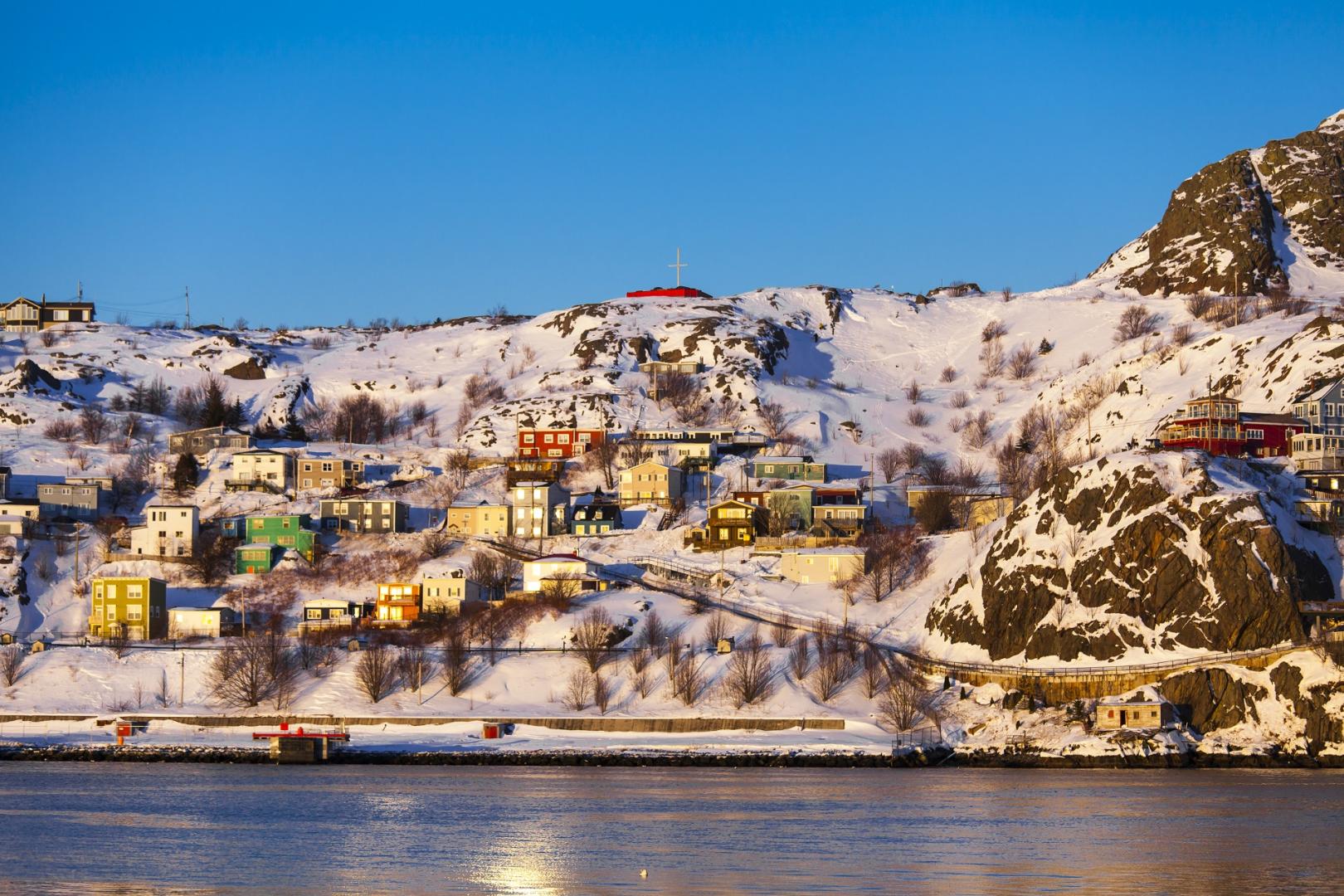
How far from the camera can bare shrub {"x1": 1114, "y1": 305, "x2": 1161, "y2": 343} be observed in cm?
15412

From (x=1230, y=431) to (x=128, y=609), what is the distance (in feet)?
180

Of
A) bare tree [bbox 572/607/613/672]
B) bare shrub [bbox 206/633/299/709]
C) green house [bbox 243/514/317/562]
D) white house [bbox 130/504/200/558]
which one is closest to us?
bare tree [bbox 572/607/613/672]

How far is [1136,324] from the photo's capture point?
15700cm

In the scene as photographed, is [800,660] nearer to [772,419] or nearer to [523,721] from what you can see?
[523,721]

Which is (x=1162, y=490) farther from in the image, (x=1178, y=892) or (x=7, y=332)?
(x=7, y=332)

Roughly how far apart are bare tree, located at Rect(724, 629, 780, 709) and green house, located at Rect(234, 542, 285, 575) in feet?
99.5

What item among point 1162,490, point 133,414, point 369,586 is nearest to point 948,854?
point 1162,490

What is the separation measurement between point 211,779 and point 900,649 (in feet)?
101

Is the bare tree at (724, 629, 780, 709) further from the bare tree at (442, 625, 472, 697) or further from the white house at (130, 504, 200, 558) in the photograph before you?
the white house at (130, 504, 200, 558)

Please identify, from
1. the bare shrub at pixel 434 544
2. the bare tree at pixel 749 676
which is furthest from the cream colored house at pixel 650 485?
the bare tree at pixel 749 676

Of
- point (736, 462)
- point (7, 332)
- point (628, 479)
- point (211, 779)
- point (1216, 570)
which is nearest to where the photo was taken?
point (211, 779)

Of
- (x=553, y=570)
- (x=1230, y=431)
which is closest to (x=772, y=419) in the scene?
(x=1230, y=431)

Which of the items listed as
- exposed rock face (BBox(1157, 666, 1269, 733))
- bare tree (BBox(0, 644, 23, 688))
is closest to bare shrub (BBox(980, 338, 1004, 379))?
exposed rock face (BBox(1157, 666, 1269, 733))

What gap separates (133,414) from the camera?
145250mm
